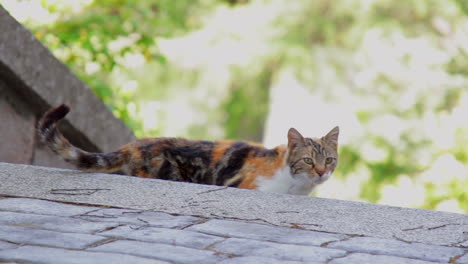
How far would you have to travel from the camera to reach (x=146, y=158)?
15.8ft

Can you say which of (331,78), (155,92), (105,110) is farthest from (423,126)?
(105,110)

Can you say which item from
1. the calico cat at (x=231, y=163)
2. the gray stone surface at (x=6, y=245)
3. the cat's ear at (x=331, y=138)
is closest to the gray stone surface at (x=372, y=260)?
the gray stone surface at (x=6, y=245)

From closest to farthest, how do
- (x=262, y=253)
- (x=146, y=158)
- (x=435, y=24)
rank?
1. (x=262, y=253)
2. (x=146, y=158)
3. (x=435, y=24)

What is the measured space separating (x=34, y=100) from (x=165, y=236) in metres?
2.62

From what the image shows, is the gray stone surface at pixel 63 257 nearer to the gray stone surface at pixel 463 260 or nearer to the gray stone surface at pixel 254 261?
the gray stone surface at pixel 254 261

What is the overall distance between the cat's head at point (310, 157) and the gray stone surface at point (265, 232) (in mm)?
1829

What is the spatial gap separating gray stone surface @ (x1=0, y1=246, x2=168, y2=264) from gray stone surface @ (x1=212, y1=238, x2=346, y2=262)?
1.11 feet

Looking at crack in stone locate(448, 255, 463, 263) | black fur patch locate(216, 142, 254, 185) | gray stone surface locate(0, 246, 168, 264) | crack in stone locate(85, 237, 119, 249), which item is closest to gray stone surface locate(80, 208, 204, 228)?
crack in stone locate(85, 237, 119, 249)

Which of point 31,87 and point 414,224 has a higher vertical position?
point 31,87

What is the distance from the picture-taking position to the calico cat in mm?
4832

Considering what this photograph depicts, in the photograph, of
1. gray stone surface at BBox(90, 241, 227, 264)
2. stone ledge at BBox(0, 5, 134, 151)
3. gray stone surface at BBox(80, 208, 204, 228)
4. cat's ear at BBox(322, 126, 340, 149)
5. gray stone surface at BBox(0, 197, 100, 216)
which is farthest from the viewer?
cat's ear at BBox(322, 126, 340, 149)

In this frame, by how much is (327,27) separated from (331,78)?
1010mm

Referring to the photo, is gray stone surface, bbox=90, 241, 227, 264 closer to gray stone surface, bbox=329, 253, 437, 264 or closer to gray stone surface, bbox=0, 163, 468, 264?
gray stone surface, bbox=0, 163, 468, 264

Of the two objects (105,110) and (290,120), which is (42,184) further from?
(290,120)
